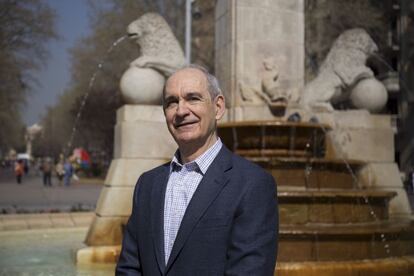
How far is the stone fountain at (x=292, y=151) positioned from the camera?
5773 mm

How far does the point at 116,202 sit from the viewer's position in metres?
8.06

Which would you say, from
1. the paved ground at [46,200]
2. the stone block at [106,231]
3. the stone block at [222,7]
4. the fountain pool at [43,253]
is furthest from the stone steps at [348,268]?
the paved ground at [46,200]

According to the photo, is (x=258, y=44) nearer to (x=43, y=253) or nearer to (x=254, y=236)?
(x=43, y=253)

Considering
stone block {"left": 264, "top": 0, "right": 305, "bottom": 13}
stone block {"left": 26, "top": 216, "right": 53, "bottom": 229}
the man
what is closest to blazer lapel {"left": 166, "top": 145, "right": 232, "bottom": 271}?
the man

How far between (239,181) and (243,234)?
20 cm

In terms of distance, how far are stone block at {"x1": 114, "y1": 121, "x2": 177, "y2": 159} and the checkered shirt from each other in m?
6.15

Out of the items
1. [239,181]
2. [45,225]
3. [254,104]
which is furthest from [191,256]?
[45,225]

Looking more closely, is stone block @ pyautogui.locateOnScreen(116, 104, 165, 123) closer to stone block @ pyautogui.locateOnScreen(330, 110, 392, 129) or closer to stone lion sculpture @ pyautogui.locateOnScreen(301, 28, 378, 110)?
stone lion sculpture @ pyautogui.locateOnScreen(301, 28, 378, 110)

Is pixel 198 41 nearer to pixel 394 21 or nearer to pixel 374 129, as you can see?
pixel 394 21

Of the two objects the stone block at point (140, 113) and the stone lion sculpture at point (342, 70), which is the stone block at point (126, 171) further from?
the stone lion sculpture at point (342, 70)

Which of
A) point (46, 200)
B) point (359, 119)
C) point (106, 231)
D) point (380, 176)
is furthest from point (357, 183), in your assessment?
point (46, 200)

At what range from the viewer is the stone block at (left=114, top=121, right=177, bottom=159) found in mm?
8219

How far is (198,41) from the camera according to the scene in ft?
108

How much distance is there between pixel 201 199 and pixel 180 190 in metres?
0.14
